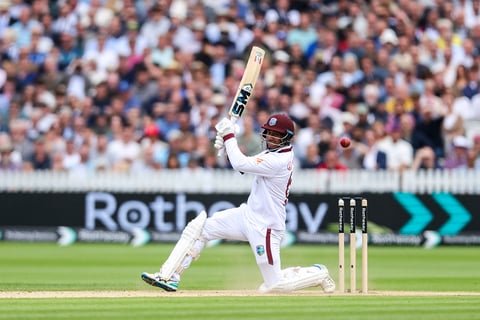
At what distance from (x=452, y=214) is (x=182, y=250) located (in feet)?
33.1

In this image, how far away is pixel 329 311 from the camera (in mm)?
11141

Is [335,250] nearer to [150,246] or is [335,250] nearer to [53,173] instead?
[150,246]

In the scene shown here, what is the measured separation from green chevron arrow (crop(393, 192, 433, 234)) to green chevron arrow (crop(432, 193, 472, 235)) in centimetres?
27

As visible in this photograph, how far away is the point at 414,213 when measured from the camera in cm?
2231

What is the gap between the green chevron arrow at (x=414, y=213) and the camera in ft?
73.1

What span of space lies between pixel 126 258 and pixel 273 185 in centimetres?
666

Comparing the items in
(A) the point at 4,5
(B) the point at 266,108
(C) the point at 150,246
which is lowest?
(C) the point at 150,246

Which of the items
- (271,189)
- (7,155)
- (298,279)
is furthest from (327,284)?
(7,155)

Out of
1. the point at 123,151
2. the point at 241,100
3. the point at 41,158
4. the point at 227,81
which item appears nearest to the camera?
the point at 241,100

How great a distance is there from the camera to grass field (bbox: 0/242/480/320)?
11.0 m

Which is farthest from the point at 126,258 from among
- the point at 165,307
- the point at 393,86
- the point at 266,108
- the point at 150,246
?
the point at 165,307

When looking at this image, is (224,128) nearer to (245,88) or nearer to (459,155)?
(245,88)

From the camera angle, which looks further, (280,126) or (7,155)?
(7,155)

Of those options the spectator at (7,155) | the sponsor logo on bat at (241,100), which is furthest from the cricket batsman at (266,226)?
the spectator at (7,155)
